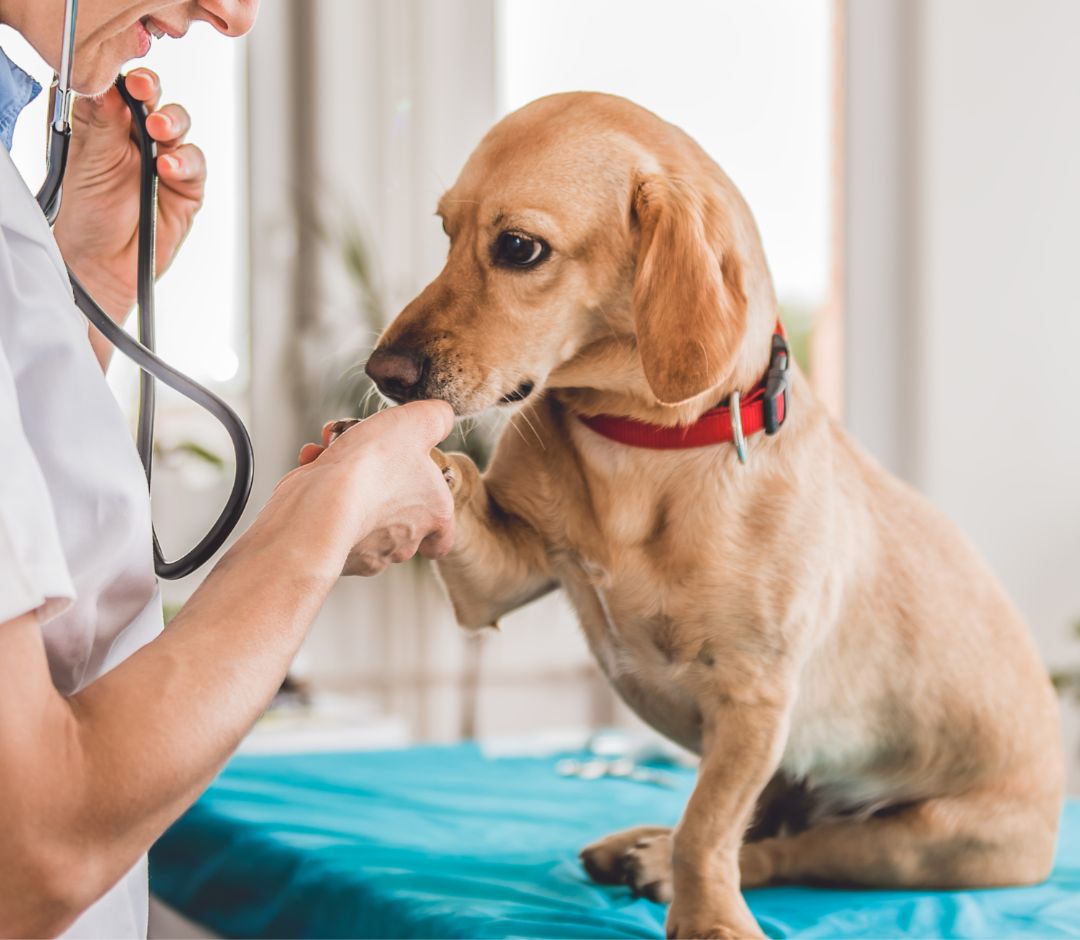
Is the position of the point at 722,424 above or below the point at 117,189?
below

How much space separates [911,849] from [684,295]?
0.60m

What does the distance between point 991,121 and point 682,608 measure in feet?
10.5

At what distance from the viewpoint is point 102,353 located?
1.20m

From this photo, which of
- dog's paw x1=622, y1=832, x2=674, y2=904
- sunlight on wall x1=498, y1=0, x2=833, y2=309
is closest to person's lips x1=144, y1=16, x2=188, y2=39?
dog's paw x1=622, y1=832, x2=674, y2=904

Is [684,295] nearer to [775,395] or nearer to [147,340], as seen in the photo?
[775,395]

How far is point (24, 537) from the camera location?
0.60 meters

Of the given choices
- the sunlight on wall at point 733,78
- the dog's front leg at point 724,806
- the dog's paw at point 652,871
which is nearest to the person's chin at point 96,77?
the dog's front leg at point 724,806

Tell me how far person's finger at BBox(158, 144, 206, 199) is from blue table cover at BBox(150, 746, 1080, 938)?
2.22 ft

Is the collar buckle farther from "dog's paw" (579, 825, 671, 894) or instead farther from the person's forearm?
the person's forearm

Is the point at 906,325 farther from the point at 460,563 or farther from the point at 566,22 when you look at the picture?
the point at 460,563

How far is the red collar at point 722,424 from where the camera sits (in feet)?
3.66

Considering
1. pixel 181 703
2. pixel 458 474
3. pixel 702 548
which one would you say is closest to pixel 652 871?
pixel 702 548

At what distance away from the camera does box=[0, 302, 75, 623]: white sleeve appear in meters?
0.59

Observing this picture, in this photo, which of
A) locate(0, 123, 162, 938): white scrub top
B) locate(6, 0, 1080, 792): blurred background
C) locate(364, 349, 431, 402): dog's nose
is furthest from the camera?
locate(6, 0, 1080, 792): blurred background
